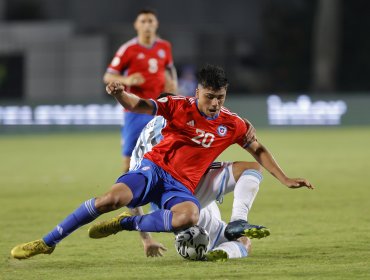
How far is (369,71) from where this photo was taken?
30.5 m

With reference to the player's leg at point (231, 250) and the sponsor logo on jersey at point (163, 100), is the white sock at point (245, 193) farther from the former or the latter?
the sponsor logo on jersey at point (163, 100)

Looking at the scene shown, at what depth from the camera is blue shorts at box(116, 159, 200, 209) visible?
24.9 ft

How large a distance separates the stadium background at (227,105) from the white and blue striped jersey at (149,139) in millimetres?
784

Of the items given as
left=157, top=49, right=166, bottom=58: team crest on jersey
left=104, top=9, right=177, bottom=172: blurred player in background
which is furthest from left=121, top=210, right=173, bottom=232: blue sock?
left=157, top=49, right=166, bottom=58: team crest on jersey

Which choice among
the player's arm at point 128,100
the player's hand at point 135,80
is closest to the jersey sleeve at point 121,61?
the player's hand at point 135,80

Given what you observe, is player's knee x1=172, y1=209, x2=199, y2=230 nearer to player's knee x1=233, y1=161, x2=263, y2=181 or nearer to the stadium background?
the stadium background

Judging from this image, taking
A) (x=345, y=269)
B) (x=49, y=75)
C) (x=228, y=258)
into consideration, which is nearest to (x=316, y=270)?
(x=345, y=269)

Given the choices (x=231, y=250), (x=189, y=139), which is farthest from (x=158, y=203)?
(x=231, y=250)

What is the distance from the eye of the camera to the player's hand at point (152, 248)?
8.16 meters

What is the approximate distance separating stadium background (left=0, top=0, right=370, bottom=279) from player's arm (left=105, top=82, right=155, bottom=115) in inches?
45.5

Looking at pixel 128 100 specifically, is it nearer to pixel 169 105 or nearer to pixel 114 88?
pixel 114 88

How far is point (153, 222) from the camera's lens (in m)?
7.42

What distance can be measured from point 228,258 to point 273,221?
249 cm

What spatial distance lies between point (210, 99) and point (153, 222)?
1032 millimetres
